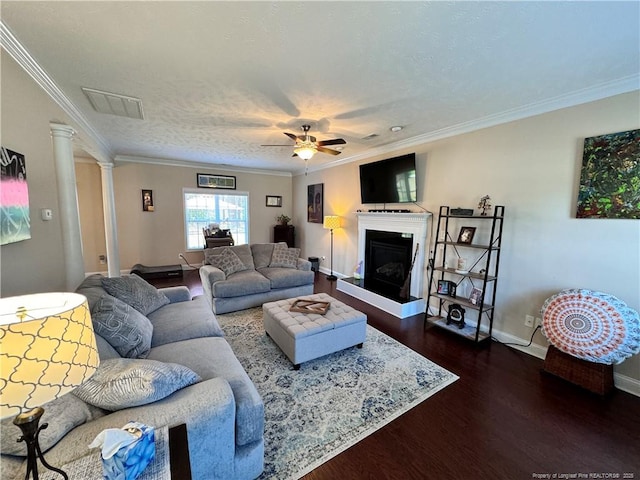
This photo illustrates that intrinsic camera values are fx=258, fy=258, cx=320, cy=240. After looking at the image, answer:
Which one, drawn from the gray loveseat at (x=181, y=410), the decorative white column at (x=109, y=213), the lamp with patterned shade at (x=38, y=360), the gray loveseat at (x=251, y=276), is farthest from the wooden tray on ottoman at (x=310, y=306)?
the decorative white column at (x=109, y=213)

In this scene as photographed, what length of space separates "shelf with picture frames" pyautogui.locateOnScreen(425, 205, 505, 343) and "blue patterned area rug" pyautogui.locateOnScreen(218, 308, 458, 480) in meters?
0.85

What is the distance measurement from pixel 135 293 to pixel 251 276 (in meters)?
1.60

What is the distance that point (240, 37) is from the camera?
1.60 meters

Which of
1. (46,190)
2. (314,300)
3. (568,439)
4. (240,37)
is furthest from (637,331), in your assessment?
(46,190)

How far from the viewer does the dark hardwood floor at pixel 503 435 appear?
1502mm

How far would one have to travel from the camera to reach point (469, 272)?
10.0 feet

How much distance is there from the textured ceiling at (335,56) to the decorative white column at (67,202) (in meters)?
0.43

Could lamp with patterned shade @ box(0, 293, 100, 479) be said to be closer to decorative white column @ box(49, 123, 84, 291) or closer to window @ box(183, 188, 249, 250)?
decorative white column @ box(49, 123, 84, 291)

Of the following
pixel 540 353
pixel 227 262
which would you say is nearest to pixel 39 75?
pixel 227 262

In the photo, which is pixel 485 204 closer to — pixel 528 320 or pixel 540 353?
pixel 528 320

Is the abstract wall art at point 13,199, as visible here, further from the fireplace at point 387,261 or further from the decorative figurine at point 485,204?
the decorative figurine at point 485,204

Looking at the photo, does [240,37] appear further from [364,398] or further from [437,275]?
[437,275]

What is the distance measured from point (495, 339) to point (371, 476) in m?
2.28

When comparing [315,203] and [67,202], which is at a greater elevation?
[315,203]
